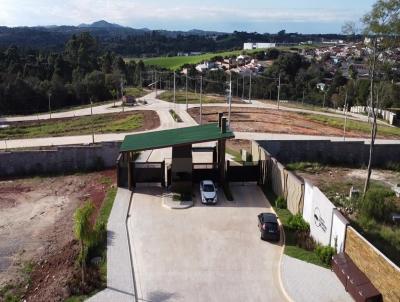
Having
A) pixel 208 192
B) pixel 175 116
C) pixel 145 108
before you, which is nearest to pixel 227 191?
pixel 208 192

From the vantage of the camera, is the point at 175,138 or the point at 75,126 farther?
the point at 75,126

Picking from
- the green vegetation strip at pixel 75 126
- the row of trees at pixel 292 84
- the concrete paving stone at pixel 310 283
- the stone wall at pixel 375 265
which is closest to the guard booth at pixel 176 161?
the concrete paving stone at pixel 310 283

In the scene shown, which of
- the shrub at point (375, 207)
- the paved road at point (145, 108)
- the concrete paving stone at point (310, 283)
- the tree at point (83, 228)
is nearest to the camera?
the concrete paving stone at point (310, 283)

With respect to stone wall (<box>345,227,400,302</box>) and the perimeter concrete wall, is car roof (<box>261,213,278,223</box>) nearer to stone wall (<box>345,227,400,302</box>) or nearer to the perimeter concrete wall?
stone wall (<box>345,227,400,302</box>)

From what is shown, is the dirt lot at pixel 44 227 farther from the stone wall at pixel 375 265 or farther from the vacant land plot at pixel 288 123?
the vacant land plot at pixel 288 123

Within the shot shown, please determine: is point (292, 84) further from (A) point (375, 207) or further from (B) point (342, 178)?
(A) point (375, 207)

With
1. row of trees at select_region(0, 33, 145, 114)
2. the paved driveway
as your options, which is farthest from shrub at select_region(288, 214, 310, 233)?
row of trees at select_region(0, 33, 145, 114)

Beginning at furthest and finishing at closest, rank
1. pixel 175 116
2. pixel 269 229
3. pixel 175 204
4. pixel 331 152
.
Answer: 1. pixel 175 116
2. pixel 331 152
3. pixel 175 204
4. pixel 269 229

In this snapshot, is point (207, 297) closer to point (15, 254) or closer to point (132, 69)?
point (15, 254)
